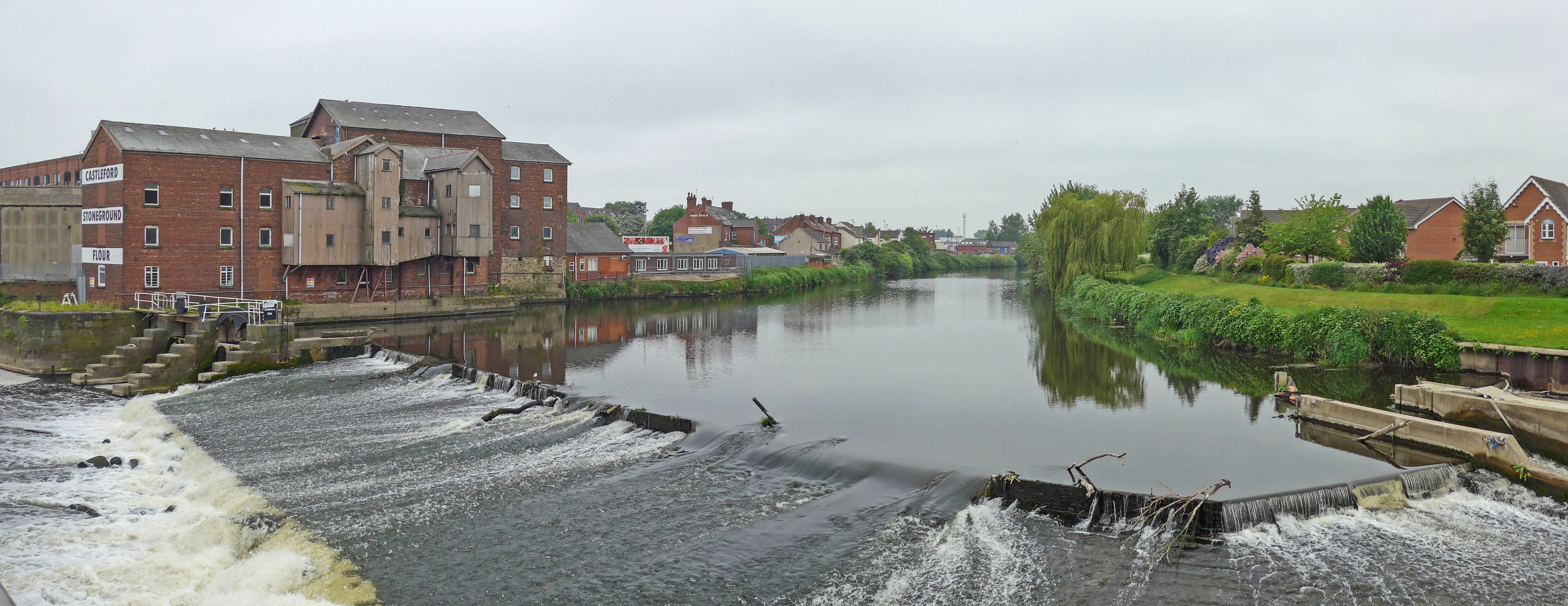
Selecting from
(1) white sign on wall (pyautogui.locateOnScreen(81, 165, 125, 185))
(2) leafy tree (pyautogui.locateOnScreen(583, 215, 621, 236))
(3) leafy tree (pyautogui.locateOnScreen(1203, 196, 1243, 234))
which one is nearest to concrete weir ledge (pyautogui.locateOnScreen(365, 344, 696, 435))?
(1) white sign on wall (pyautogui.locateOnScreen(81, 165, 125, 185))

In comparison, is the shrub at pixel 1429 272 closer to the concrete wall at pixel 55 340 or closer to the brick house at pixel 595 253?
the concrete wall at pixel 55 340

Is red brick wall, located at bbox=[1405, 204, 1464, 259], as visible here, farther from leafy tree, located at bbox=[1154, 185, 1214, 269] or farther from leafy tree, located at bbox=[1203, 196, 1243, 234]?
leafy tree, located at bbox=[1203, 196, 1243, 234]

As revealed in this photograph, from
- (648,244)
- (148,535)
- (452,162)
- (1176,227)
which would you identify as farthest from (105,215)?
(1176,227)

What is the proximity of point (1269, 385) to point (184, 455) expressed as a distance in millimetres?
26232

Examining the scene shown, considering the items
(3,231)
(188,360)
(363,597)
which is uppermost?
(3,231)

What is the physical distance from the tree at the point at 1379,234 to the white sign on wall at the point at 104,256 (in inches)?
2041

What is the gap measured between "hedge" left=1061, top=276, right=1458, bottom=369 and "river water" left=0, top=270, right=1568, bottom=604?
120cm

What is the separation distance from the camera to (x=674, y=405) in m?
22.5

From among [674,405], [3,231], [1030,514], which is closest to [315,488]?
[674,405]

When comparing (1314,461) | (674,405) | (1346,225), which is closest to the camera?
(1314,461)

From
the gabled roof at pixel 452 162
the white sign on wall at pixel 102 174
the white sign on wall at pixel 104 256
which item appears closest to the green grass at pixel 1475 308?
the gabled roof at pixel 452 162

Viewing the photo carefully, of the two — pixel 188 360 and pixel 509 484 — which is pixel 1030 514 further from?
pixel 188 360

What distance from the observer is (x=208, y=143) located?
130 ft

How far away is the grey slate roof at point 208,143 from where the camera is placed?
37562 mm
